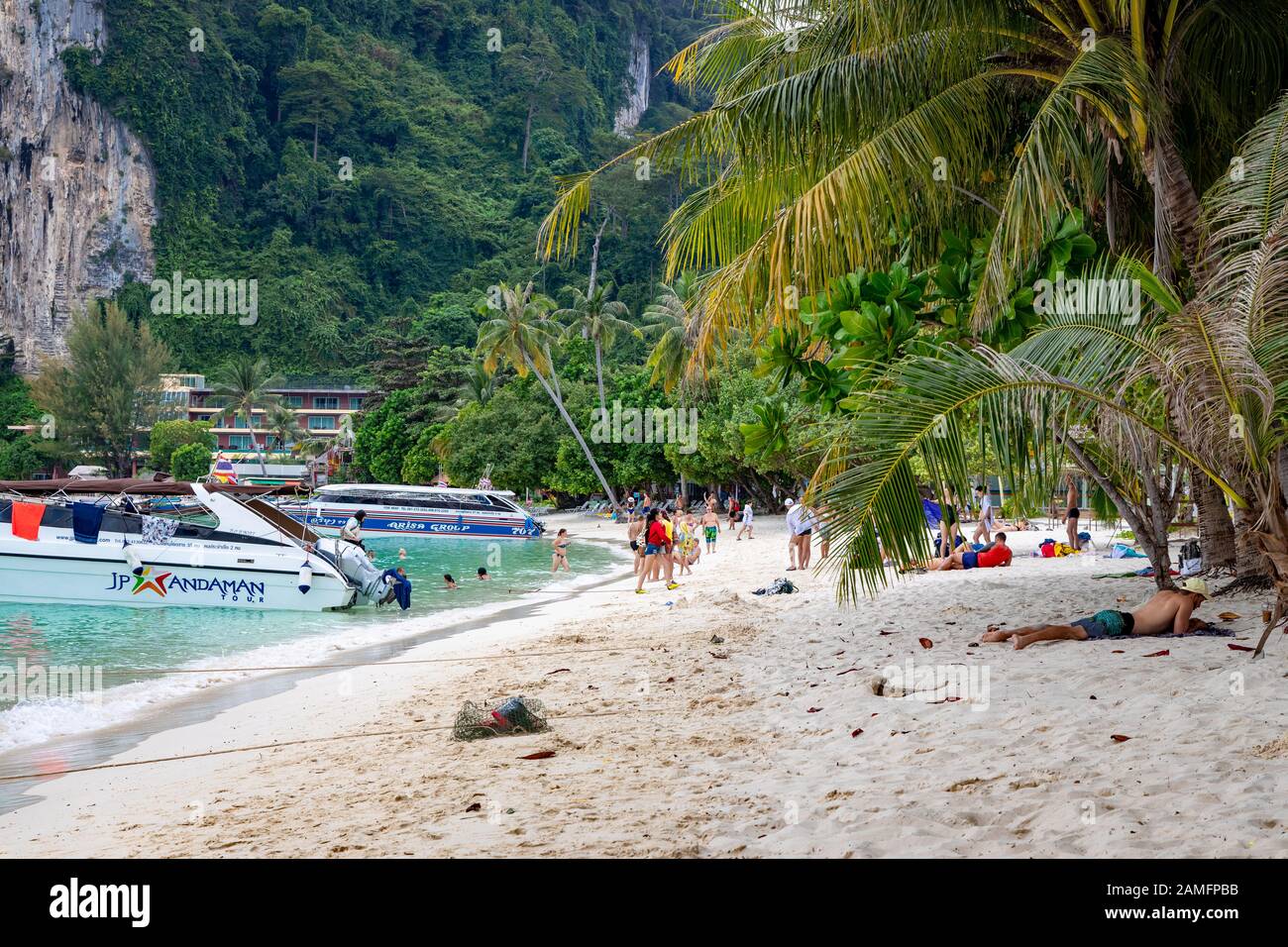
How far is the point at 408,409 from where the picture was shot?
60969 mm

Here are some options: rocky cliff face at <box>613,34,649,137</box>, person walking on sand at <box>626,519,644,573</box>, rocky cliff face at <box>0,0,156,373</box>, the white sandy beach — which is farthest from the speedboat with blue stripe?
rocky cliff face at <box>613,34,649,137</box>

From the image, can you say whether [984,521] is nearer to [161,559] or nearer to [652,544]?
[652,544]

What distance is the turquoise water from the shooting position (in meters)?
9.07

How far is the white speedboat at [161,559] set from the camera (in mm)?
16344

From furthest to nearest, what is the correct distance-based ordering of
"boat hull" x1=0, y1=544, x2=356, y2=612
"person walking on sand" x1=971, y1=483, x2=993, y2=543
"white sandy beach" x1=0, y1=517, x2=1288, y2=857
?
"person walking on sand" x1=971, y1=483, x2=993, y2=543 → "boat hull" x1=0, y1=544, x2=356, y2=612 → "white sandy beach" x1=0, y1=517, x2=1288, y2=857

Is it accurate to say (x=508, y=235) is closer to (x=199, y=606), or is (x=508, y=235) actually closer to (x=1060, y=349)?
(x=199, y=606)

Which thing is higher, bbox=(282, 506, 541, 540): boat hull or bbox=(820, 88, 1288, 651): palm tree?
bbox=(820, 88, 1288, 651): palm tree

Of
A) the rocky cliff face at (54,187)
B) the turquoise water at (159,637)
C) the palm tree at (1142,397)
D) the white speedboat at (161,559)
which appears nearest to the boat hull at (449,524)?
the turquoise water at (159,637)

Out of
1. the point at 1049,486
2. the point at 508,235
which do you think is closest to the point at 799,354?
the point at 1049,486

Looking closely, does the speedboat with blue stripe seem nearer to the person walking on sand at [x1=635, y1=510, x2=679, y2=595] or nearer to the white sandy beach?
the person walking on sand at [x1=635, y1=510, x2=679, y2=595]

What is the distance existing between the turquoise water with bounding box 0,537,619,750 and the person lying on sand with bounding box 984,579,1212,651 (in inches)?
302

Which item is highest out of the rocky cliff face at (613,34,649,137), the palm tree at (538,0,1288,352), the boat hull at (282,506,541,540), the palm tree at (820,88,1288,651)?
the rocky cliff face at (613,34,649,137)

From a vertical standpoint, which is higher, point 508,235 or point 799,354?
point 508,235

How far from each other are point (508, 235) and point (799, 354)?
9185 cm
